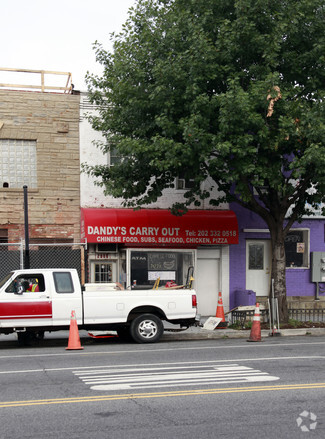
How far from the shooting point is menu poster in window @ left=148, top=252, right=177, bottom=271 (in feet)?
68.6

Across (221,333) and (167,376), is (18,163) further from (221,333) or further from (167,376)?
(167,376)

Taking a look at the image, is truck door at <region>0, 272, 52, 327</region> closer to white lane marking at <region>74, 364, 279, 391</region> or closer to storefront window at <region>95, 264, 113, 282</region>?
white lane marking at <region>74, 364, 279, 391</region>

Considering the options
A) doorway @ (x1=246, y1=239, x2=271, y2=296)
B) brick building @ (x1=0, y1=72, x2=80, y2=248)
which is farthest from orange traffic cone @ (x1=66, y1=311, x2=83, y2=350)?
doorway @ (x1=246, y1=239, x2=271, y2=296)

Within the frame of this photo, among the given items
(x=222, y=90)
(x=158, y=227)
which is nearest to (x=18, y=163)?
(x=158, y=227)

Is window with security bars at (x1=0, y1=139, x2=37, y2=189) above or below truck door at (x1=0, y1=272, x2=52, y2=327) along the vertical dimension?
above

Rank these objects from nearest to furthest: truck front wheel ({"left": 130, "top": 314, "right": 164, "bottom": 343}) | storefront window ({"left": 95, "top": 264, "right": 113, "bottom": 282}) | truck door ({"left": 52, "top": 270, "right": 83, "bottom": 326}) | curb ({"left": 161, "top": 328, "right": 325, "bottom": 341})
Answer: truck door ({"left": 52, "top": 270, "right": 83, "bottom": 326}) < truck front wheel ({"left": 130, "top": 314, "right": 164, "bottom": 343}) < curb ({"left": 161, "top": 328, "right": 325, "bottom": 341}) < storefront window ({"left": 95, "top": 264, "right": 113, "bottom": 282})

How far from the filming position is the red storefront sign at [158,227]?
1972 centimetres

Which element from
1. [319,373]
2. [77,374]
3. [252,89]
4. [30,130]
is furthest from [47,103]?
[319,373]

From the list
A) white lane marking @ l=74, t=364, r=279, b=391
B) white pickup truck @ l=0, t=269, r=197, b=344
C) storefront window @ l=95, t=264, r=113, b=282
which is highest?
storefront window @ l=95, t=264, r=113, b=282

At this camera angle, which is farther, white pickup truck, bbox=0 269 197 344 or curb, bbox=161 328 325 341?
curb, bbox=161 328 325 341

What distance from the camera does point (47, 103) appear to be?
67.3ft

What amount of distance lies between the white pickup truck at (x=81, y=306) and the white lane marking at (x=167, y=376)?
152 inches

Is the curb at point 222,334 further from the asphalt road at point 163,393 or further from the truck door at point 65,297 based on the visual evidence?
the truck door at point 65,297

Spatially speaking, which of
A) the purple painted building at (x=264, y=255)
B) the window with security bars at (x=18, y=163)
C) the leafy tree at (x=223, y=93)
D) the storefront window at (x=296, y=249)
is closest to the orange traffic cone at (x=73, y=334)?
the leafy tree at (x=223, y=93)
